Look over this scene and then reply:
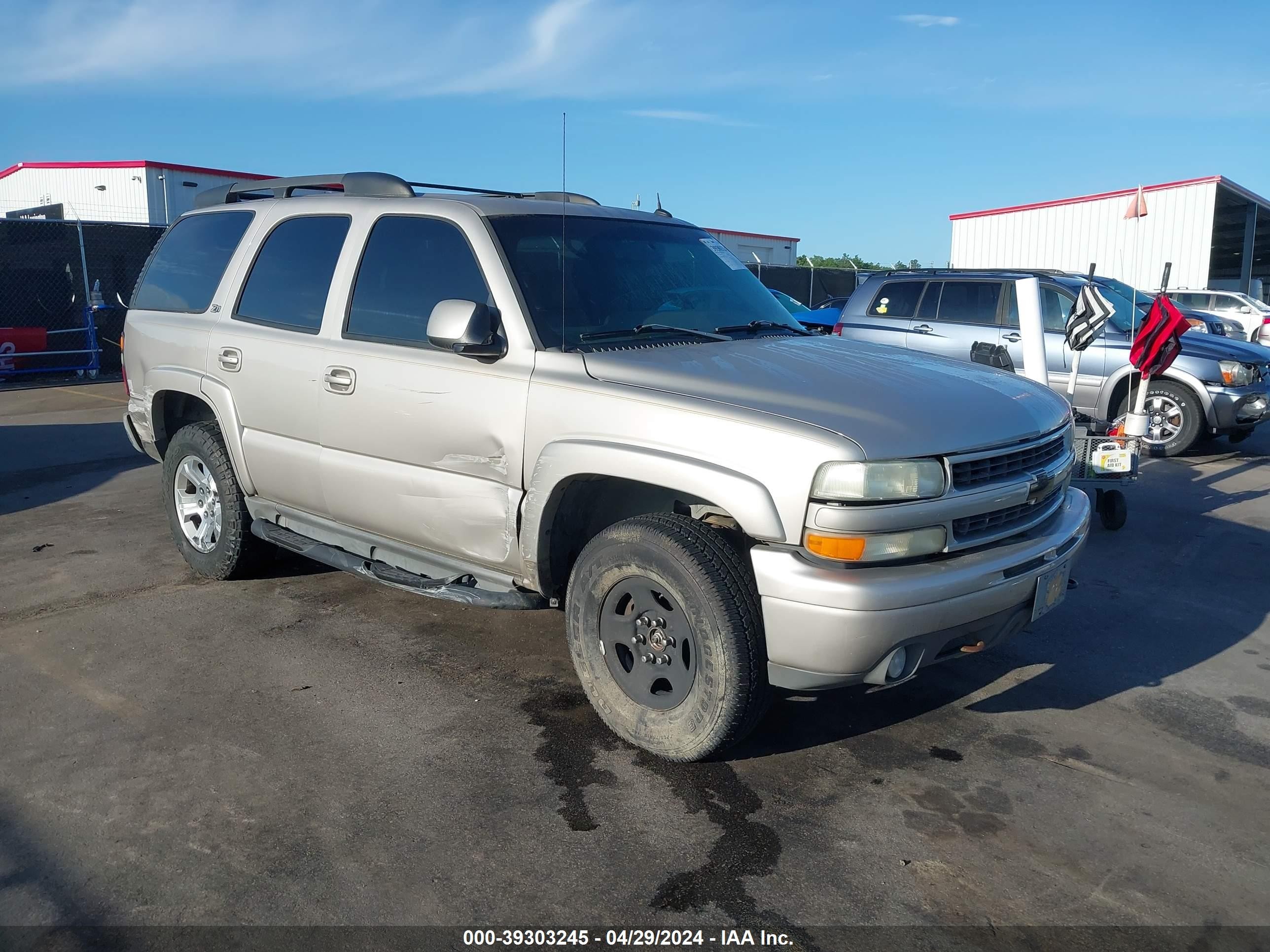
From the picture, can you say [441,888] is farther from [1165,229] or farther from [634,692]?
[1165,229]

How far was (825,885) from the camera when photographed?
2.83m

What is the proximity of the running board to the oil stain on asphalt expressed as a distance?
1.47 ft

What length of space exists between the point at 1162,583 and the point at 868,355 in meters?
2.87

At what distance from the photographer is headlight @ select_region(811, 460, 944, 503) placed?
2.99m

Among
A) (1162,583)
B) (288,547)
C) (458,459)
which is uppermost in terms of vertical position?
(458,459)

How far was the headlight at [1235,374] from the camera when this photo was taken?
31.7ft

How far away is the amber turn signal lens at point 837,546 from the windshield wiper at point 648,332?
4.30ft

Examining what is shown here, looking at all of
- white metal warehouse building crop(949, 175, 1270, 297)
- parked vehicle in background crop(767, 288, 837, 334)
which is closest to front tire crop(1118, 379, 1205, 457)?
parked vehicle in background crop(767, 288, 837, 334)

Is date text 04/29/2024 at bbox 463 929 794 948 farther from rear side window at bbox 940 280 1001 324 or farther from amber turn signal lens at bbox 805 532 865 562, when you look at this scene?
rear side window at bbox 940 280 1001 324

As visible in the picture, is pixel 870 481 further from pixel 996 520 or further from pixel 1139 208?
pixel 1139 208

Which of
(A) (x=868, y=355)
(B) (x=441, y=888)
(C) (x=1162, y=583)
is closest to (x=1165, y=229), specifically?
(C) (x=1162, y=583)

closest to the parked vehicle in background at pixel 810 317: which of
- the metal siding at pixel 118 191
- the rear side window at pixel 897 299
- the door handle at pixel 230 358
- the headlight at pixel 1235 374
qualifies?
the rear side window at pixel 897 299

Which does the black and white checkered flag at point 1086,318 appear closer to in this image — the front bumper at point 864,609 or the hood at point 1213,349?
the hood at point 1213,349

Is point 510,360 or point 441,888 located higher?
point 510,360
